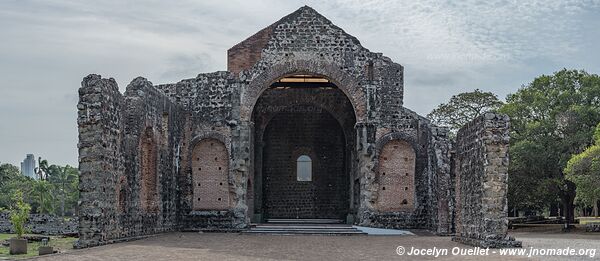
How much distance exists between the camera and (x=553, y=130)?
3152 centimetres

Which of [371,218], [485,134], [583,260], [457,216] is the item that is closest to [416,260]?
[583,260]

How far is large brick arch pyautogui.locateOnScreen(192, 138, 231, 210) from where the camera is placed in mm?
26094

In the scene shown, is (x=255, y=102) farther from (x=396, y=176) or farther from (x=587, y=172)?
(x=587, y=172)

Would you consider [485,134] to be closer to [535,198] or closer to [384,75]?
[384,75]

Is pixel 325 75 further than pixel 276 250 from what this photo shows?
Yes

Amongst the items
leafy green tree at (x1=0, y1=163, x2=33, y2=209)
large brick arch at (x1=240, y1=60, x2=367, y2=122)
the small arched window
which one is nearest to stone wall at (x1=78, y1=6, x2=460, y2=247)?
large brick arch at (x1=240, y1=60, x2=367, y2=122)

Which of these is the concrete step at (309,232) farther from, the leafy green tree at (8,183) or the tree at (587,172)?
the leafy green tree at (8,183)

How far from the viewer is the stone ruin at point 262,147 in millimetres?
17766

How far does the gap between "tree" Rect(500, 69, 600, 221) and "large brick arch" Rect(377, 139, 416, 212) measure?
22.7 ft

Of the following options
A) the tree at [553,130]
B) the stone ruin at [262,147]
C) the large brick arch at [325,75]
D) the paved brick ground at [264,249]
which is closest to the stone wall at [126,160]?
the stone ruin at [262,147]

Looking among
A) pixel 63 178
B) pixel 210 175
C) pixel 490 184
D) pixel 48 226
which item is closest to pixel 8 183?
pixel 63 178

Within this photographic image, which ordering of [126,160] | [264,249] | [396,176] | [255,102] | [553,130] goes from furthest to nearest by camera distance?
[553,130] → [396,176] → [255,102] → [126,160] → [264,249]

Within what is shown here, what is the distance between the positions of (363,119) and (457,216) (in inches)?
234

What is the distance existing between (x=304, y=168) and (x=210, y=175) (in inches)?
426
